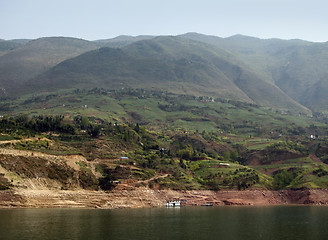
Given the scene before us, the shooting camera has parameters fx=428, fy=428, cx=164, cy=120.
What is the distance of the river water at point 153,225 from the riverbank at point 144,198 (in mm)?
6282

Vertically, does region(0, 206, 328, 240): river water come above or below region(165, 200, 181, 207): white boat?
above

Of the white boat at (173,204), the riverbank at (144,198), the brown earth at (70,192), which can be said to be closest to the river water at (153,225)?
A: the riverbank at (144,198)

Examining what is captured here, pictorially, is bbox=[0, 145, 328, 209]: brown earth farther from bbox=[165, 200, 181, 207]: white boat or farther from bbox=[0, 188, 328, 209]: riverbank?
bbox=[165, 200, 181, 207]: white boat

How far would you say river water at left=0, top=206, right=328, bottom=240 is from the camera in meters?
74.0

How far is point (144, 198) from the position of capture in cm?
12556

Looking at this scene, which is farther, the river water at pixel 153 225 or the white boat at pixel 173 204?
the white boat at pixel 173 204

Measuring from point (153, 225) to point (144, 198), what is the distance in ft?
133

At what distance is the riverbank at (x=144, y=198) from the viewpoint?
104 m

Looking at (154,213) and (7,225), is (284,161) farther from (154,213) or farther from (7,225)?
(7,225)

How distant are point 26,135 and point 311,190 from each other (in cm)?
9485

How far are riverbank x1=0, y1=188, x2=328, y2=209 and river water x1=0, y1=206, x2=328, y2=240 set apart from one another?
6282 mm

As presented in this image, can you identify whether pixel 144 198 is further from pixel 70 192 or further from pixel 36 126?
pixel 36 126

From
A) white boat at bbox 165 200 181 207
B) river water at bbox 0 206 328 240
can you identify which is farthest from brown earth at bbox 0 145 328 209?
river water at bbox 0 206 328 240

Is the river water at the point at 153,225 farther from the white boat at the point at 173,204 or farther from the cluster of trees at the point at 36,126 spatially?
the cluster of trees at the point at 36,126
